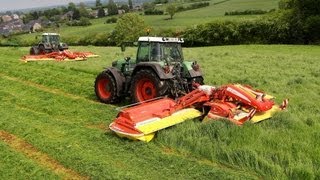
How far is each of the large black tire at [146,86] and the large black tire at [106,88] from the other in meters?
0.74

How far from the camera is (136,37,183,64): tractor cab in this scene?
1144 centimetres

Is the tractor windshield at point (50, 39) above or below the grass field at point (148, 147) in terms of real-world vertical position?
above

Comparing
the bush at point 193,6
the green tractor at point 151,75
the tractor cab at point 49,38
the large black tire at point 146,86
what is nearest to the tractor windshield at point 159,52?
the green tractor at point 151,75

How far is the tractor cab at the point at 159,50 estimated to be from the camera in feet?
37.5

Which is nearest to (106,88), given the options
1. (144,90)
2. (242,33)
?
(144,90)

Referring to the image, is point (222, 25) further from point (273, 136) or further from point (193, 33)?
point (273, 136)

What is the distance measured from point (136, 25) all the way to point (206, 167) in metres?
54.0

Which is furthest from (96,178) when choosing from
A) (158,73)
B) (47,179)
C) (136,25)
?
(136,25)

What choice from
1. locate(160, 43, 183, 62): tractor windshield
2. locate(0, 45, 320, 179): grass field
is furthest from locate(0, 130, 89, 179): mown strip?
locate(160, 43, 183, 62): tractor windshield

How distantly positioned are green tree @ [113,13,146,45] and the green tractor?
148 feet

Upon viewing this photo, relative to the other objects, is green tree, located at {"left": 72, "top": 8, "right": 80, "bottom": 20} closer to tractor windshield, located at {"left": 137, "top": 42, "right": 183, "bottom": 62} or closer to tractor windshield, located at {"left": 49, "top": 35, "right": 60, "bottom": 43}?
tractor windshield, located at {"left": 49, "top": 35, "right": 60, "bottom": 43}

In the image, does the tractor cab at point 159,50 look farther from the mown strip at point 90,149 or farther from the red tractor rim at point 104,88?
the mown strip at point 90,149

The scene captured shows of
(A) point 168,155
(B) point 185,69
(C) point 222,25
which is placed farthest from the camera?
(C) point 222,25

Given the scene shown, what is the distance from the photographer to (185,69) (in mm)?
11422
